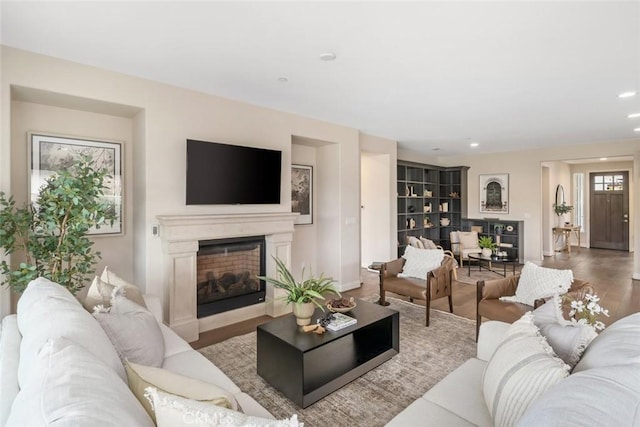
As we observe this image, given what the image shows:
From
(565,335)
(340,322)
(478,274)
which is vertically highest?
(565,335)

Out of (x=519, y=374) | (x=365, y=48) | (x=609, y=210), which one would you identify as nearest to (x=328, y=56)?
(x=365, y=48)

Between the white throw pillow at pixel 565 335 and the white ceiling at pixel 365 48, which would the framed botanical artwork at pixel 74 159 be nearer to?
the white ceiling at pixel 365 48

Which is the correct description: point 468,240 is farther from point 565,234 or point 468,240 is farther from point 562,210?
point 565,234

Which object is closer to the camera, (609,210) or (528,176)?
(528,176)

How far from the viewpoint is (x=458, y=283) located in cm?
570

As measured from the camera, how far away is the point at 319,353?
2.73 metres

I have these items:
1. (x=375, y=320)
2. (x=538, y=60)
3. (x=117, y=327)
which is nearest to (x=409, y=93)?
(x=538, y=60)

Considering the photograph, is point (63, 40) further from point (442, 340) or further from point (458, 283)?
point (458, 283)

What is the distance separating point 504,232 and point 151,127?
7.63 metres

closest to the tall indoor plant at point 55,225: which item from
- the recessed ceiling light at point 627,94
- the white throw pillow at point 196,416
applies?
the white throw pillow at point 196,416

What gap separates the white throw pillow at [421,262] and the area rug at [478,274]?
207cm

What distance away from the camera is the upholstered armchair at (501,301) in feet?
9.41

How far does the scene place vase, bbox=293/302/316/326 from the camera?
2.54 m

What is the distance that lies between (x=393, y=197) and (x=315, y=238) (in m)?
1.87
